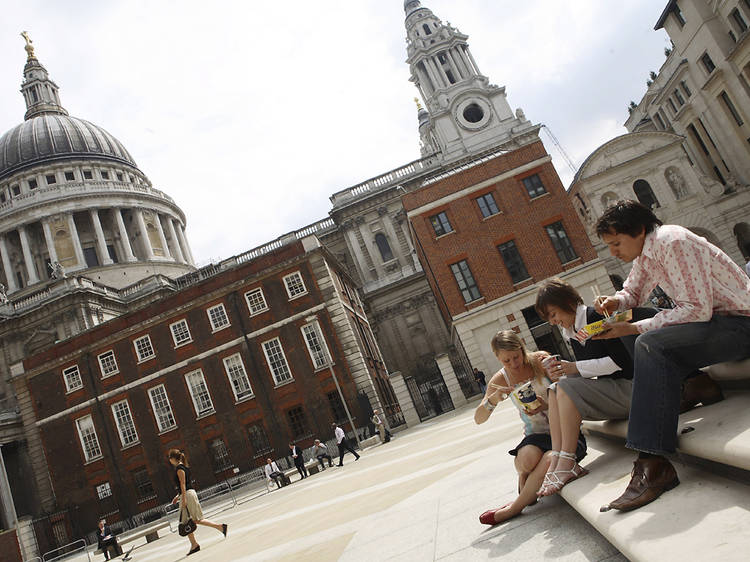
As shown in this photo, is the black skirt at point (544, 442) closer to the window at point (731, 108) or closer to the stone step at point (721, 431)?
the stone step at point (721, 431)

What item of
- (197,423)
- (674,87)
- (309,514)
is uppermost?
(674,87)

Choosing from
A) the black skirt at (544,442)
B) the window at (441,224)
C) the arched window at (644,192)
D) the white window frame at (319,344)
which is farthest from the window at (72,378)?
the arched window at (644,192)

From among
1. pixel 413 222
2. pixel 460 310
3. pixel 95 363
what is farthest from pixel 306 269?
pixel 95 363

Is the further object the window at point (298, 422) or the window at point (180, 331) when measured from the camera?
the window at point (180, 331)

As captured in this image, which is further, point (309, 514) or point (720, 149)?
point (720, 149)

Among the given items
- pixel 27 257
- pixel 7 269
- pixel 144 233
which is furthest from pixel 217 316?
pixel 7 269

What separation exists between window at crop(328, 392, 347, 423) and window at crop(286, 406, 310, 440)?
1739 mm

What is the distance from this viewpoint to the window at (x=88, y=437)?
1305 inches

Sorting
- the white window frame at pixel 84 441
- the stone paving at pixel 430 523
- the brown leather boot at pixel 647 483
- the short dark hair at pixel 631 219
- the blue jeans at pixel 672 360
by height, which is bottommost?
the stone paving at pixel 430 523

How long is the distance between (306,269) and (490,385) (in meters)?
28.1

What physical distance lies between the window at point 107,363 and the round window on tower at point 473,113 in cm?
3826

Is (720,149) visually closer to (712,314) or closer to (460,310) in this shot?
(460,310)

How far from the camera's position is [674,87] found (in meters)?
47.5

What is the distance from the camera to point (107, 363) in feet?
110
